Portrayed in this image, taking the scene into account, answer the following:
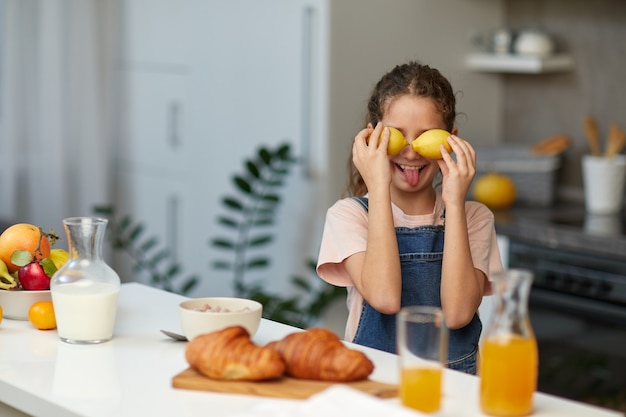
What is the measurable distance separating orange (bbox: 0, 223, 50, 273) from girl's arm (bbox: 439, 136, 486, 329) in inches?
29.1

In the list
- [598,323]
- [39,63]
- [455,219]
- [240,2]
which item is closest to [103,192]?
[39,63]

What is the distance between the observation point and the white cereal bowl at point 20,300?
5.80ft

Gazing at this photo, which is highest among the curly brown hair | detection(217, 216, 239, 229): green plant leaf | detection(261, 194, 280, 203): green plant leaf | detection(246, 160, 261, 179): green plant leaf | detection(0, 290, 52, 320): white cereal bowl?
the curly brown hair

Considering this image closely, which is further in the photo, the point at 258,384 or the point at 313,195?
the point at 313,195

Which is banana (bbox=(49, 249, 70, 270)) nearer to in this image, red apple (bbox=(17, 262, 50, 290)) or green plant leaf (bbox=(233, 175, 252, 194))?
red apple (bbox=(17, 262, 50, 290))

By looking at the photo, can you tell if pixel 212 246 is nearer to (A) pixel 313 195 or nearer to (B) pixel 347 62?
(A) pixel 313 195

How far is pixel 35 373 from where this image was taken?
1.49 metres

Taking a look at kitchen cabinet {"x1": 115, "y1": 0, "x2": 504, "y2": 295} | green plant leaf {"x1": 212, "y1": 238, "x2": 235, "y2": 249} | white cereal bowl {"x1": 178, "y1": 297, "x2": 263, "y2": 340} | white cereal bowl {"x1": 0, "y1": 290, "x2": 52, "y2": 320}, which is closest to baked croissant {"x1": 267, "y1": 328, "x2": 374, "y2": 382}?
white cereal bowl {"x1": 178, "y1": 297, "x2": 263, "y2": 340}

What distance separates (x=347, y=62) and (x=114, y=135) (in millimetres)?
1518

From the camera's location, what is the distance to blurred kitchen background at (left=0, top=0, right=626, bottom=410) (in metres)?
3.38

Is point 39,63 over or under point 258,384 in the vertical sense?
over

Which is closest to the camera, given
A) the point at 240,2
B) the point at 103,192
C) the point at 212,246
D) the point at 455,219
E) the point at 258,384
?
the point at 258,384

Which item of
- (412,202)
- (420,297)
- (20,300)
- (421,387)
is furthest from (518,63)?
(421,387)

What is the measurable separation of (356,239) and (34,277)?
0.60 meters
